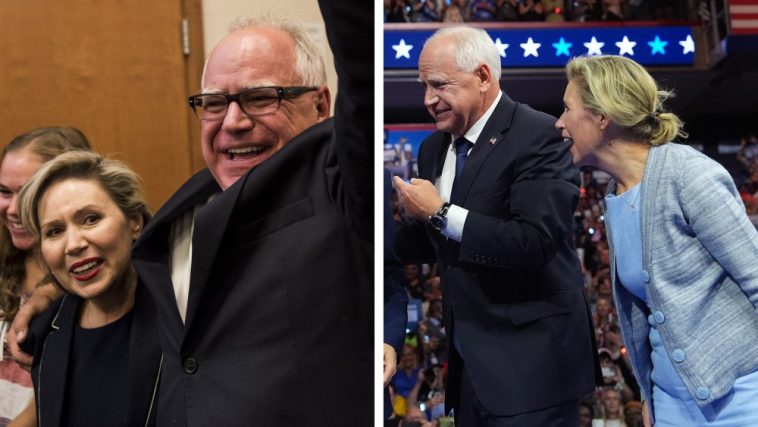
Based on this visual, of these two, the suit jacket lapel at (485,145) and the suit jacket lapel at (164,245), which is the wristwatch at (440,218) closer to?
the suit jacket lapel at (485,145)

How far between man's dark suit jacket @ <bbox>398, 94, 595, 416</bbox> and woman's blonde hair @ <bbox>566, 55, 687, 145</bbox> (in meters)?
0.11

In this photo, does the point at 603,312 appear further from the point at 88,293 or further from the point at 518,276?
the point at 88,293

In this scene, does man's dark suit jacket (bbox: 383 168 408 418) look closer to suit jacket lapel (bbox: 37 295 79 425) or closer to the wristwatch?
the wristwatch

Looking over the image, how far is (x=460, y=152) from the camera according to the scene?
1762mm

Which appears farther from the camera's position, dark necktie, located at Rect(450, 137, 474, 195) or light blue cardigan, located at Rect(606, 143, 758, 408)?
dark necktie, located at Rect(450, 137, 474, 195)

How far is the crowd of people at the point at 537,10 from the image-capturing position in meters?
1.75

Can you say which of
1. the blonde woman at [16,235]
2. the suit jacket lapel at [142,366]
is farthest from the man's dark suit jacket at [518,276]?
the blonde woman at [16,235]

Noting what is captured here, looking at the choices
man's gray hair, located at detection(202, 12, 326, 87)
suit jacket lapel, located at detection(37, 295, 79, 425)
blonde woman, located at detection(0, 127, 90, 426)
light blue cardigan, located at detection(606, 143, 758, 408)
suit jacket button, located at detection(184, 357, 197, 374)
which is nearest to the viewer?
light blue cardigan, located at detection(606, 143, 758, 408)

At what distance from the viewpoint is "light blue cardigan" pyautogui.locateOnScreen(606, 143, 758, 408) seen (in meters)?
1.59

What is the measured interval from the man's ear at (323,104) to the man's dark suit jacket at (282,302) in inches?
5.4

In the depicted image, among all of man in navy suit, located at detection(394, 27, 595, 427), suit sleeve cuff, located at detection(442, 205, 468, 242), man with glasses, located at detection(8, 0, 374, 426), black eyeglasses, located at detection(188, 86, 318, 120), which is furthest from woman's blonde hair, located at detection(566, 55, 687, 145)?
black eyeglasses, located at detection(188, 86, 318, 120)

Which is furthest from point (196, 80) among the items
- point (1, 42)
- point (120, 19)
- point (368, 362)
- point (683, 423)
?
point (683, 423)

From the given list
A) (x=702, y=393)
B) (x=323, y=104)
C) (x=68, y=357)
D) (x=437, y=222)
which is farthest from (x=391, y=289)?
(x=68, y=357)

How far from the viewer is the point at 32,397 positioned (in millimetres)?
2045
